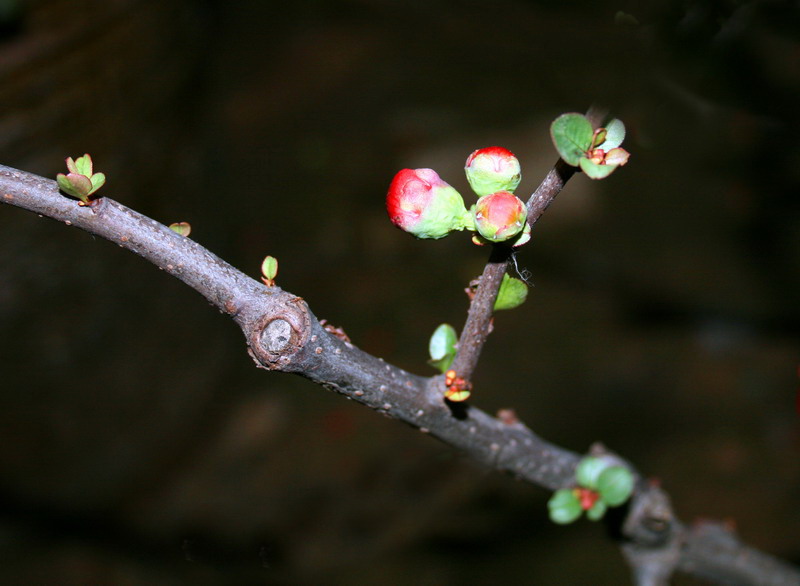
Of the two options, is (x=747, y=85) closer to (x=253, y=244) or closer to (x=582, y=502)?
(x=582, y=502)

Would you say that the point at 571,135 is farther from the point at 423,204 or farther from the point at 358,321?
the point at 358,321

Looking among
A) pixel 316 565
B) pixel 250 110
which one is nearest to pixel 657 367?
pixel 316 565

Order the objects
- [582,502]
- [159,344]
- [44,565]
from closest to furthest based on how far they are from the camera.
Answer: [582,502] → [44,565] → [159,344]

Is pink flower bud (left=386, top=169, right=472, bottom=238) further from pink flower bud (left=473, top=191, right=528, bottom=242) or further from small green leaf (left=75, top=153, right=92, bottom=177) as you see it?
small green leaf (left=75, top=153, right=92, bottom=177)

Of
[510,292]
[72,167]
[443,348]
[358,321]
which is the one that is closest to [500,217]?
[510,292]

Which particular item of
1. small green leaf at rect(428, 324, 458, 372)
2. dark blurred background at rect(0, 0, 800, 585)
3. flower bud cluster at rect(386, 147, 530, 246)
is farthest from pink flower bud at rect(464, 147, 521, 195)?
dark blurred background at rect(0, 0, 800, 585)

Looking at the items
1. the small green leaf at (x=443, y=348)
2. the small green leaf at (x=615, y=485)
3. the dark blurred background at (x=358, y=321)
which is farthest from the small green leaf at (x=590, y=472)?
the dark blurred background at (x=358, y=321)
